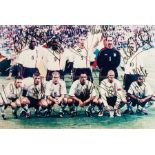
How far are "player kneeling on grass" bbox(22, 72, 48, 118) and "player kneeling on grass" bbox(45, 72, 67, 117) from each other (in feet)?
0.12

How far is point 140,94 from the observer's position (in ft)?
10.8

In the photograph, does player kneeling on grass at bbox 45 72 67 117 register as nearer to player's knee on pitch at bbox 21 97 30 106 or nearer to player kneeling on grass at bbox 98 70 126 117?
player's knee on pitch at bbox 21 97 30 106

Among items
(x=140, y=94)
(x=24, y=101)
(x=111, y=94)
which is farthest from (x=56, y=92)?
(x=140, y=94)

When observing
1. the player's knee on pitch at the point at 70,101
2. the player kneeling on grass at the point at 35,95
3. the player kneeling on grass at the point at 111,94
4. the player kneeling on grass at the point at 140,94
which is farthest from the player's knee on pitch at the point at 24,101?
the player kneeling on grass at the point at 140,94

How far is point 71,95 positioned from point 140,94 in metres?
0.53

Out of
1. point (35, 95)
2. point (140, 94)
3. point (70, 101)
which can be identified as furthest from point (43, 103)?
point (140, 94)

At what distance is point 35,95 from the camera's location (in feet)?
10.7

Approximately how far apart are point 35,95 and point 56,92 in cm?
16

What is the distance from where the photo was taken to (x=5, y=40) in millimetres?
3244

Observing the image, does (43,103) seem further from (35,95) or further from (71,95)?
(71,95)

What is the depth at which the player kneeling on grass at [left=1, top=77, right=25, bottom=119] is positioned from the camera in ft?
10.6

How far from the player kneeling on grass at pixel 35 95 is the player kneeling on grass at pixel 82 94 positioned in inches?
8.2
